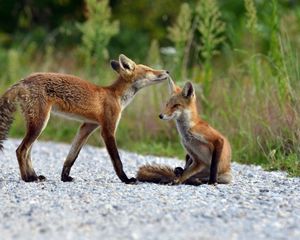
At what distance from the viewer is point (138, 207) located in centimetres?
731

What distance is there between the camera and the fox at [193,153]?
9.04m

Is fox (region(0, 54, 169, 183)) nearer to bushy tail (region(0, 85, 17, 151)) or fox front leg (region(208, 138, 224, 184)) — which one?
bushy tail (region(0, 85, 17, 151))

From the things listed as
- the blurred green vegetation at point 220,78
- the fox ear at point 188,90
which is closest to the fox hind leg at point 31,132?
the fox ear at point 188,90

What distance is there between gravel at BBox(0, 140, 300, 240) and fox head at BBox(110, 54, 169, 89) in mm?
1238

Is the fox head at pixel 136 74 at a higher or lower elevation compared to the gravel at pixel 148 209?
higher

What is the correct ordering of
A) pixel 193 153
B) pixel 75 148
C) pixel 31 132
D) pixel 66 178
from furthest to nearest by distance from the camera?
pixel 75 148 < pixel 66 178 < pixel 193 153 < pixel 31 132

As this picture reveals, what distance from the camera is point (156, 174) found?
9.28m

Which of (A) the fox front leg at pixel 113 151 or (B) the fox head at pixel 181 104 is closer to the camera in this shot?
(B) the fox head at pixel 181 104

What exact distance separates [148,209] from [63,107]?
8.76ft

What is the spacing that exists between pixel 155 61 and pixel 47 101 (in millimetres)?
Answer: 6430

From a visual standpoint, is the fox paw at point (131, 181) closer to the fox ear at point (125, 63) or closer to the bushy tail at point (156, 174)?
the bushy tail at point (156, 174)

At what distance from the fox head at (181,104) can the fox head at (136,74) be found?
0.69 metres

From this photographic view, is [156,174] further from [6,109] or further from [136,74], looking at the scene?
[6,109]

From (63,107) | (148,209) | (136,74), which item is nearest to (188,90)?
(136,74)
